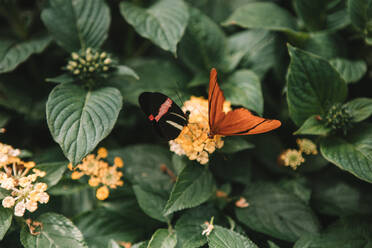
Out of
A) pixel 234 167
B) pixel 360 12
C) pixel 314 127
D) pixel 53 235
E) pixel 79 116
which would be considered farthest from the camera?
pixel 234 167

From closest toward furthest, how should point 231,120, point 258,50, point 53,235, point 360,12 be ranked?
point 231,120
point 53,235
point 360,12
point 258,50

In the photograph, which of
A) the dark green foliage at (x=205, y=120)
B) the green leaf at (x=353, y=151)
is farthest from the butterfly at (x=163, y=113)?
the green leaf at (x=353, y=151)

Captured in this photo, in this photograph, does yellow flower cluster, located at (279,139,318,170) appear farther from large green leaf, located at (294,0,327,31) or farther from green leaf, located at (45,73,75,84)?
green leaf, located at (45,73,75,84)

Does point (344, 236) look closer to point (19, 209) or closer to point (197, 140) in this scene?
point (197, 140)

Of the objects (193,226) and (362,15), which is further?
(362,15)

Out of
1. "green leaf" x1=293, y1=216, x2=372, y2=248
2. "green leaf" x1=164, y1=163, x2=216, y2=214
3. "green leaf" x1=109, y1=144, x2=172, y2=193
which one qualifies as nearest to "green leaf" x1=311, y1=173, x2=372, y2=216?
"green leaf" x1=293, y1=216, x2=372, y2=248

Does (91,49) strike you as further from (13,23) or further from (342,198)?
(342,198)

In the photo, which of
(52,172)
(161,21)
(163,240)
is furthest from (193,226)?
(161,21)
